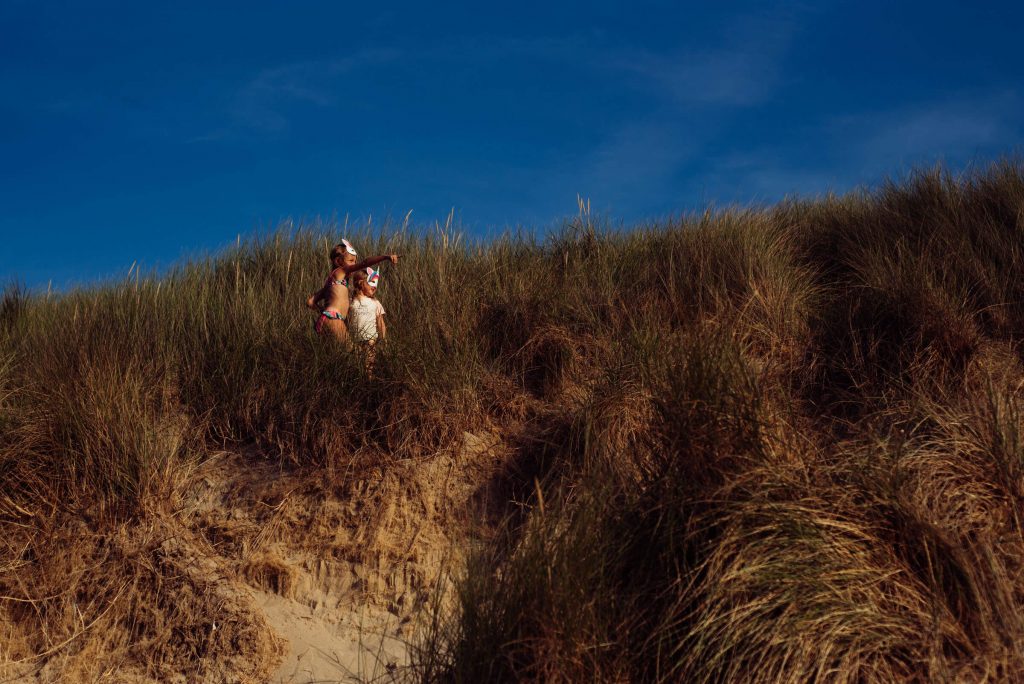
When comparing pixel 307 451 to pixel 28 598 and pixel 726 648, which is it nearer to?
pixel 28 598

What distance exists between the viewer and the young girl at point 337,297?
6.80 m

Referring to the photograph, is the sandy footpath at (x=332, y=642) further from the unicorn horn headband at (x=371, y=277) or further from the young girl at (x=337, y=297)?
the unicorn horn headband at (x=371, y=277)

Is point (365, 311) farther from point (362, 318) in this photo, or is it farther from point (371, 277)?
point (371, 277)

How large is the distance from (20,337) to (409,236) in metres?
4.57

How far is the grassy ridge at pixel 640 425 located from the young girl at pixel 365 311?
17.3 inches

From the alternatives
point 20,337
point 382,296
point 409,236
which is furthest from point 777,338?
point 20,337

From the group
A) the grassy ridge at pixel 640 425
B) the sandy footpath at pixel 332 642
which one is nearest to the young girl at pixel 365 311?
the grassy ridge at pixel 640 425

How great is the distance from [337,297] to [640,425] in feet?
9.56

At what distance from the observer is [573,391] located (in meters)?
6.42

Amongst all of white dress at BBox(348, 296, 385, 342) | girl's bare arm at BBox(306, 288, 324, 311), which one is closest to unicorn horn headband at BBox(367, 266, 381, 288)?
white dress at BBox(348, 296, 385, 342)

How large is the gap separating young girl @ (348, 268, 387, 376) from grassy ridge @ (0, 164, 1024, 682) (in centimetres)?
44

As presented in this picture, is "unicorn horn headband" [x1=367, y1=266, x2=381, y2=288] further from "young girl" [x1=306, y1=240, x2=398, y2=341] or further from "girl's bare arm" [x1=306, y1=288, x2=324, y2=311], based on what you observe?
"girl's bare arm" [x1=306, y1=288, x2=324, y2=311]

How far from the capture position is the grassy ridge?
3598 millimetres

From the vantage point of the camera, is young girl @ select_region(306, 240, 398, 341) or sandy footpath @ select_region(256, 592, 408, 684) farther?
young girl @ select_region(306, 240, 398, 341)
